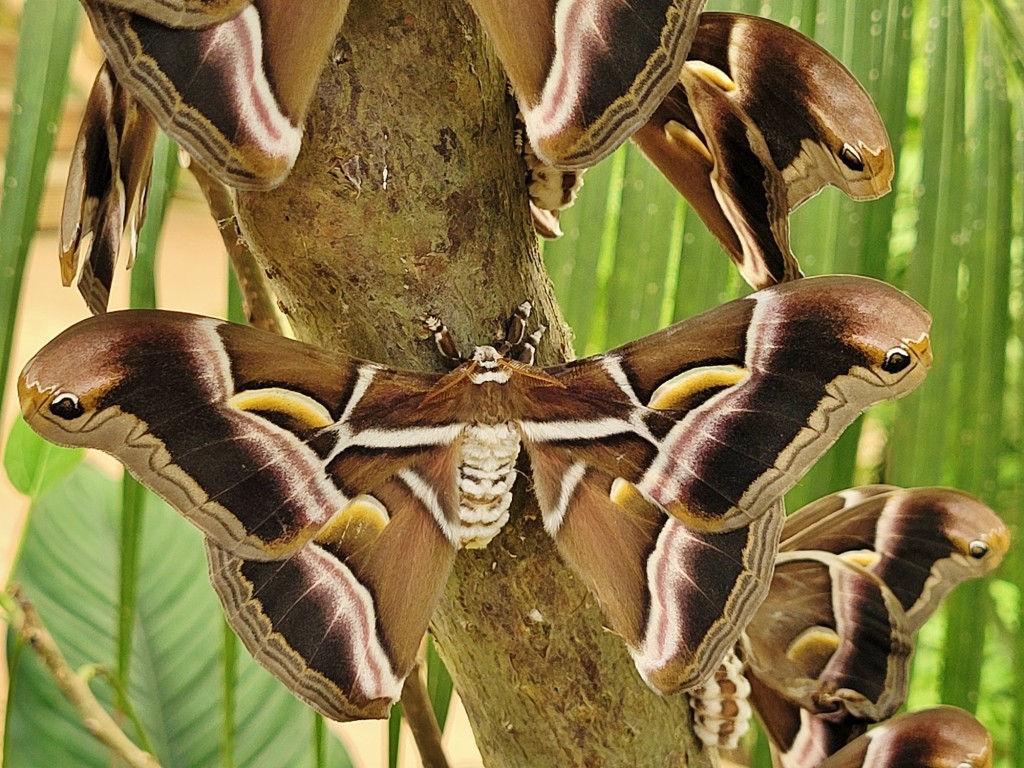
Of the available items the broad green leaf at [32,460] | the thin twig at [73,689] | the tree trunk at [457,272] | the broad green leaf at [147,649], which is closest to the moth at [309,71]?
the tree trunk at [457,272]

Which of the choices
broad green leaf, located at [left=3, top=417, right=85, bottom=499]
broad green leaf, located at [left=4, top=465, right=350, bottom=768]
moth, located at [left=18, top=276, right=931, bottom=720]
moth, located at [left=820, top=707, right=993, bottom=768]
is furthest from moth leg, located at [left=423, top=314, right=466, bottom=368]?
broad green leaf, located at [left=4, top=465, right=350, bottom=768]

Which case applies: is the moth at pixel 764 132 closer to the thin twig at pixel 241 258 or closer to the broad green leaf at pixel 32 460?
the thin twig at pixel 241 258

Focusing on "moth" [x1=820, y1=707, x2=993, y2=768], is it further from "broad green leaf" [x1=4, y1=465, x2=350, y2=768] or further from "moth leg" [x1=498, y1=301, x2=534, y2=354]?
"broad green leaf" [x1=4, y1=465, x2=350, y2=768]

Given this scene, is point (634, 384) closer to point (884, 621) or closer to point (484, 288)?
point (484, 288)

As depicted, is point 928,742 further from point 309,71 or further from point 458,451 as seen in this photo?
point 309,71

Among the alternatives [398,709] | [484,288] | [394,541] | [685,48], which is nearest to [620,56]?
[685,48]
